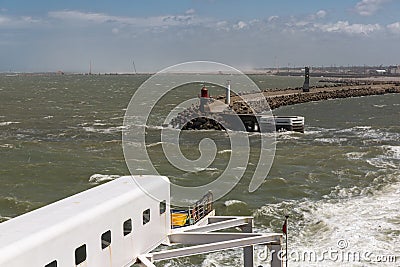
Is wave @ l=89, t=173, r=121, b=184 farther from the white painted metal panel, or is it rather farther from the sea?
the white painted metal panel

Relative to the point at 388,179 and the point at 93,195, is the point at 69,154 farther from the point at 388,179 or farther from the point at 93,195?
the point at 93,195

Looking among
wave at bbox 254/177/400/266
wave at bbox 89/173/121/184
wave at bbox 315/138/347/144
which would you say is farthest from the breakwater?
wave at bbox 254/177/400/266

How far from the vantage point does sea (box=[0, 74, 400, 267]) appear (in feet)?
66.1

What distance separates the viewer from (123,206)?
12.3m

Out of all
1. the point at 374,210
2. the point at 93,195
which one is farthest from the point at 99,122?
the point at 93,195

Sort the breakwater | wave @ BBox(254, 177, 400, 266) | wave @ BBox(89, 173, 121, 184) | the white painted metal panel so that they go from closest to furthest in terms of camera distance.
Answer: the white painted metal panel
wave @ BBox(254, 177, 400, 266)
wave @ BBox(89, 173, 121, 184)
the breakwater

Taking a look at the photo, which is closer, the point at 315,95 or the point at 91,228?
the point at 91,228

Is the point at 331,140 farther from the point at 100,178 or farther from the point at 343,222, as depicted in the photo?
the point at 343,222

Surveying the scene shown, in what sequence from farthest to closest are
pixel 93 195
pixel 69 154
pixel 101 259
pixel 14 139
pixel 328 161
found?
pixel 14 139
pixel 69 154
pixel 328 161
pixel 93 195
pixel 101 259

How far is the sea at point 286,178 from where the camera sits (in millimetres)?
20156

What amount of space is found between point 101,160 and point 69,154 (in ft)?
11.7

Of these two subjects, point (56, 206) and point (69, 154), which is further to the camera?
point (69, 154)

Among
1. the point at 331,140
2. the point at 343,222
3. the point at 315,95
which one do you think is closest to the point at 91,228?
the point at 343,222

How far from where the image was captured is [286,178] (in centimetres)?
3142
